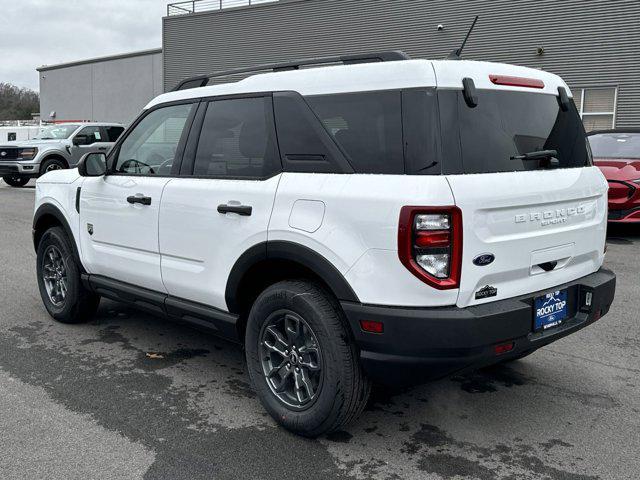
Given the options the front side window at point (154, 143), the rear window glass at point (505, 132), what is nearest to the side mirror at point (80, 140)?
the front side window at point (154, 143)

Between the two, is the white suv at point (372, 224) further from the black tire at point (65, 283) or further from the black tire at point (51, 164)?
the black tire at point (51, 164)

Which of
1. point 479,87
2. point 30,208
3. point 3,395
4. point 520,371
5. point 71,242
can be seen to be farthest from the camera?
point 30,208

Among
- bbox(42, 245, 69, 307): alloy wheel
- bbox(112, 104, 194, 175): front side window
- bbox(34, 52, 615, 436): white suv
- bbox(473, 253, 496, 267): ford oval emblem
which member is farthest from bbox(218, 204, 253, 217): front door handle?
bbox(42, 245, 69, 307): alloy wheel

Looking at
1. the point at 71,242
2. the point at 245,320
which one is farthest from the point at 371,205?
the point at 71,242

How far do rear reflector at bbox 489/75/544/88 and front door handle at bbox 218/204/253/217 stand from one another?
1.39 meters

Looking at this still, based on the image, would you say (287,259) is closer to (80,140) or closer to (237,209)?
(237,209)

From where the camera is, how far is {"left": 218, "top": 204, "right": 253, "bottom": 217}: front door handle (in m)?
3.41

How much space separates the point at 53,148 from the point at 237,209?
1681cm

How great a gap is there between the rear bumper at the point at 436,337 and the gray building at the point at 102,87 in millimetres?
31190

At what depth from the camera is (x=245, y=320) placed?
370 centimetres

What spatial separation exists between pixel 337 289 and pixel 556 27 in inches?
721

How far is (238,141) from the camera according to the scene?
3707 millimetres

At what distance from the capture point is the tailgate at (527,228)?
283cm

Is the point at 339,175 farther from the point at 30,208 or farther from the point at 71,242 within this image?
the point at 30,208
